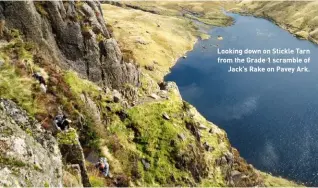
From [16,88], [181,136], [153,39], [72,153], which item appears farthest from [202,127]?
[153,39]

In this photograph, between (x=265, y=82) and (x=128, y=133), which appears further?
(x=265, y=82)

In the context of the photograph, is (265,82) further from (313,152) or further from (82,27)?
(82,27)

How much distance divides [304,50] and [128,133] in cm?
13446

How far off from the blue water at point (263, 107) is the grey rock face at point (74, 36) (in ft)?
138

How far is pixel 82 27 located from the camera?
49312mm


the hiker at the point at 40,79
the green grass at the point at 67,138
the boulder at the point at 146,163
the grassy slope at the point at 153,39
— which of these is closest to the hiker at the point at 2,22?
the hiker at the point at 40,79

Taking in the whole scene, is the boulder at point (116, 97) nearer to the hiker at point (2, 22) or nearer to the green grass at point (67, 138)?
the hiker at point (2, 22)

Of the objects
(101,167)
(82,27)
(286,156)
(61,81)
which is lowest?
(286,156)

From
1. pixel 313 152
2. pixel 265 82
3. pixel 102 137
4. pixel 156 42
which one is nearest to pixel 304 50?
pixel 265 82

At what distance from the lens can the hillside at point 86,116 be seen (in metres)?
23.0

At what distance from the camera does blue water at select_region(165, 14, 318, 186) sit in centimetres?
8250

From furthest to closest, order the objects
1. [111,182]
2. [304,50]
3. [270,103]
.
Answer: [304,50]
[270,103]
[111,182]

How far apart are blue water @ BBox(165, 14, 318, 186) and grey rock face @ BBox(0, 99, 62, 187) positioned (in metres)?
64.0

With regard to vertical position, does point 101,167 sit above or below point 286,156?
above
